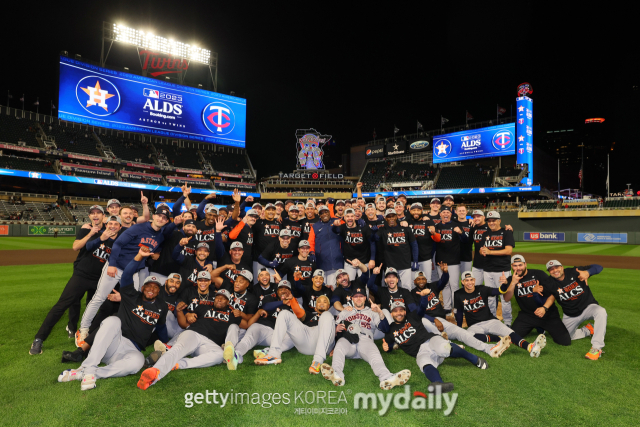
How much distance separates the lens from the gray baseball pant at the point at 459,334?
6087mm

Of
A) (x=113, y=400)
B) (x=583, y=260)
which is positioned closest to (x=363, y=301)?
(x=113, y=400)

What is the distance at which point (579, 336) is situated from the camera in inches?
272

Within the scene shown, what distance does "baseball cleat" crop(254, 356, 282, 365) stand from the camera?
220 inches

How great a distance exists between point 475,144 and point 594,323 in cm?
5328

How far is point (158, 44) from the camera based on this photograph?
165ft

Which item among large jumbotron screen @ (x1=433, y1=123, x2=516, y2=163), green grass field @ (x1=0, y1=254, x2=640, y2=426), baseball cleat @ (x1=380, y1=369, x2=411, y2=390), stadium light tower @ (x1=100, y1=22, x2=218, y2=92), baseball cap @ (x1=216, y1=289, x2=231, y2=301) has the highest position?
stadium light tower @ (x1=100, y1=22, x2=218, y2=92)

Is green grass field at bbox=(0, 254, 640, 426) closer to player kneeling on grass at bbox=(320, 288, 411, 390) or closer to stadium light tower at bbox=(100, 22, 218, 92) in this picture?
player kneeling on grass at bbox=(320, 288, 411, 390)

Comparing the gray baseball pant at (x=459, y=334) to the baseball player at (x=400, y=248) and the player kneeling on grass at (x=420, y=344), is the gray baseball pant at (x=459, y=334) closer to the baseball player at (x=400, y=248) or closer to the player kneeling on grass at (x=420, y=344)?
the player kneeling on grass at (x=420, y=344)

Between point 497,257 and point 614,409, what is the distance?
4298 mm

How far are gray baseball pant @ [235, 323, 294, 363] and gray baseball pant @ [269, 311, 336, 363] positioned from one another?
Result: 2.4 inches

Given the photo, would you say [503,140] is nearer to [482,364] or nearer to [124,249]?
[482,364]

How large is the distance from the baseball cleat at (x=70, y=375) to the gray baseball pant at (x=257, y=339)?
229 centimetres

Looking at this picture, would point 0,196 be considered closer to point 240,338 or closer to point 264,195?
point 264,195

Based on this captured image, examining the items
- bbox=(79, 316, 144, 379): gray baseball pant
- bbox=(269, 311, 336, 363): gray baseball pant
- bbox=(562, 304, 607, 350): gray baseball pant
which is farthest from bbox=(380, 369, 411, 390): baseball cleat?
bbox=(562, 304, 607, 350): gray baseball pant
